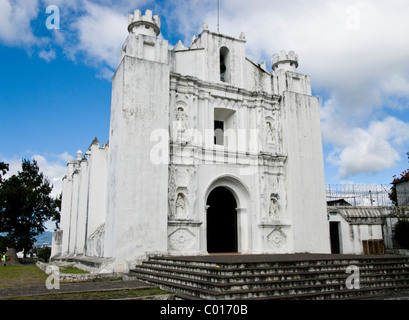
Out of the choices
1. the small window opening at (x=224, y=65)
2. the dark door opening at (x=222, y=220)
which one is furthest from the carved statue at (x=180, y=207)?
the small window opening at (x=224, y=65)

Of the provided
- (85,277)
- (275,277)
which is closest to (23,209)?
(85,277)

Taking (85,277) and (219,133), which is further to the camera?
(219,133)

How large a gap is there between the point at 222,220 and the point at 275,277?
817cm

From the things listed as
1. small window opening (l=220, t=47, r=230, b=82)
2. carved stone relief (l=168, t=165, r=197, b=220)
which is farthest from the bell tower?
small window opening (l=220, t=47, r=230, b=82)

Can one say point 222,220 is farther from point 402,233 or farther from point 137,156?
point 402,233

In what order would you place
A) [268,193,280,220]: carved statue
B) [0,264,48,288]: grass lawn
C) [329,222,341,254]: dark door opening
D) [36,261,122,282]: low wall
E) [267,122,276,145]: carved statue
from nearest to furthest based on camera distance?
[0,264,48,288]: grass lawn < [36,261,122,282]: low wall < [268,193,280,220]: carved statue < [267,122,276,145]: carved statue < [329,222,341,254]: dark door opening

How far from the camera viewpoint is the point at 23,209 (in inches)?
1353

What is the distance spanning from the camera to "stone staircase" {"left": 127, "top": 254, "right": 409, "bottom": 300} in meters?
7.68

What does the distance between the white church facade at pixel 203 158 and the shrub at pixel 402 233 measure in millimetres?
5180

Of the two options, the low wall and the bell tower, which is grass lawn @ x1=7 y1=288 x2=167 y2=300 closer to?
the low wall

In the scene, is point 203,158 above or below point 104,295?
above

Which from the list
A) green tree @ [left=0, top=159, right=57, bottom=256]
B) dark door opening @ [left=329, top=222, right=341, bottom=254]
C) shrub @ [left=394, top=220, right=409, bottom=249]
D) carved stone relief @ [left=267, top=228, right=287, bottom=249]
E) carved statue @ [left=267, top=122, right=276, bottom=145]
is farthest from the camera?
green tree @ [left=0, top=159, right=57, bottom=256]

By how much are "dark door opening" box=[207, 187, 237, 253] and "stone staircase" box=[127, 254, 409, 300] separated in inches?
208

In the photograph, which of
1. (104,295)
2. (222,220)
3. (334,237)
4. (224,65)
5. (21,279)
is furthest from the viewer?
(334,237)
